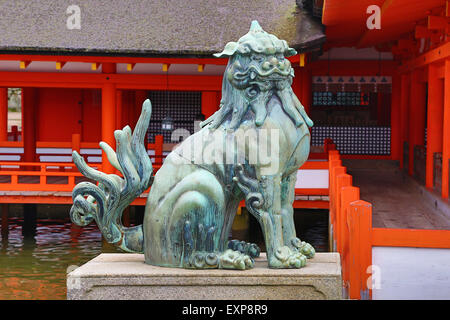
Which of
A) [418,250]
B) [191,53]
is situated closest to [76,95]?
[191,53]

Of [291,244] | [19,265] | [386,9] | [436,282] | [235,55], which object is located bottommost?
[19,265]

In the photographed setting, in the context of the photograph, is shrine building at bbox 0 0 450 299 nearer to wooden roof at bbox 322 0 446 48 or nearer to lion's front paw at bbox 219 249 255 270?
wooden roof at bbox 322 0 446 48

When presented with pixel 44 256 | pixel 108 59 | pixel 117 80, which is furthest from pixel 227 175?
pixel 117 80

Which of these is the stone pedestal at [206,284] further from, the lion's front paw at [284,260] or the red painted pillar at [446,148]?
the red painted pillar at [446,148]

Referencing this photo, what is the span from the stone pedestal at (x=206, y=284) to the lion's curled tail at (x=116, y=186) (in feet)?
1.28

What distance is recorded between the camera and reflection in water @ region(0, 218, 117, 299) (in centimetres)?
930

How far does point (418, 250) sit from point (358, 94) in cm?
1465

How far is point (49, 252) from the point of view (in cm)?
1158

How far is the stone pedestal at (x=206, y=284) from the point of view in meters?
4.70

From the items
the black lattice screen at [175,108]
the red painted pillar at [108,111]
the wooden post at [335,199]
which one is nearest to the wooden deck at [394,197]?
the wooden post at [335,199]

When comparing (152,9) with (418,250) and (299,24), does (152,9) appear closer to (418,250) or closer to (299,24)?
(299,24)

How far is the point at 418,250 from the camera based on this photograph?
232 inches

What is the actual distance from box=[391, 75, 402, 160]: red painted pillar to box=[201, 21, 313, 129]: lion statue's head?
14.1 m

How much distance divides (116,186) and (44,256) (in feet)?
21.9
